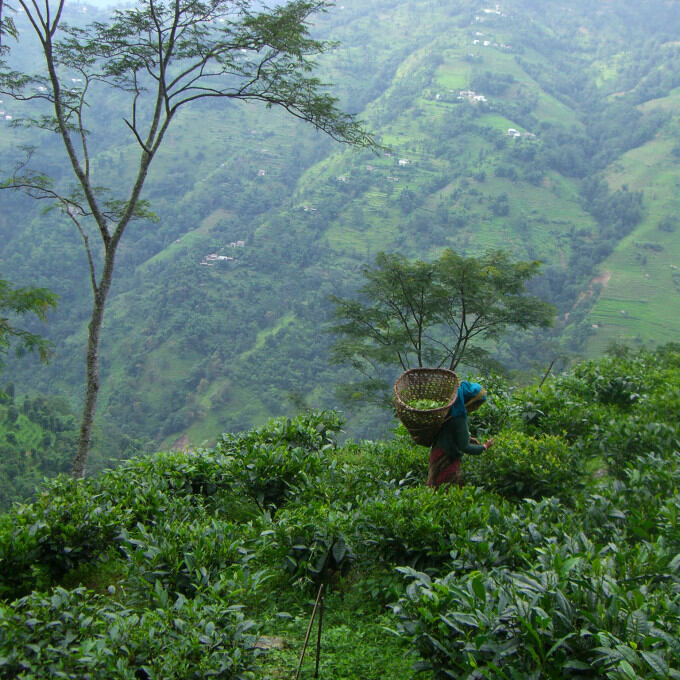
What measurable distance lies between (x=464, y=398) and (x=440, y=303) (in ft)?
27.6

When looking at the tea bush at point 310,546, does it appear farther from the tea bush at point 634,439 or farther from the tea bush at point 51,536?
the tea bush at point 634,439

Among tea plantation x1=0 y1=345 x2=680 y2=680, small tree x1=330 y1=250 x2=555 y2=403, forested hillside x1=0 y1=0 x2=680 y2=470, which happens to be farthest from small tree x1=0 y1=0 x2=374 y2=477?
forested hillside x1=0 y1=0 x2=680 y2=470

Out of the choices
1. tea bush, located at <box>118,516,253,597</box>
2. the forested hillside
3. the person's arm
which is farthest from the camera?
the forested hillside

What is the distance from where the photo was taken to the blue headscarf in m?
4.38

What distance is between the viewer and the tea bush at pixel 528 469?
Answer: 443cm

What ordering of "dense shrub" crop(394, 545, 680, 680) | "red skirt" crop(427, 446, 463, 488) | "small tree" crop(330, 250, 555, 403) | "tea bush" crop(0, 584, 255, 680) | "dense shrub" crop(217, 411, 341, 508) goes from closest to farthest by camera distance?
"dense shrub" crop(394, 545, 680, 680) < "tea bush" crop(0, 584, 255, 680) < "red skirt" crop(427, 446, 463, 488) < "dense shrub" crop(217, 411, 341, 508) < "small tree" crop(330, 250, 555, 403)

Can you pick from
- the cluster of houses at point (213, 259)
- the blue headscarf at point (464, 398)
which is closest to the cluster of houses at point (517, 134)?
the cluster of houses at point (213, 259)

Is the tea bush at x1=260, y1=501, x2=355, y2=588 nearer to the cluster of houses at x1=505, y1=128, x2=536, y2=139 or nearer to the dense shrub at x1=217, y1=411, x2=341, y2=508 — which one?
the dense shrub at x1=217, y1=411, x2=341, y2=508

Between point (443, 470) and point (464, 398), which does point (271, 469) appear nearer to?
point (443, 470)

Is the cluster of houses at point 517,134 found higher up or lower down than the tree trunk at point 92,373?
higher up

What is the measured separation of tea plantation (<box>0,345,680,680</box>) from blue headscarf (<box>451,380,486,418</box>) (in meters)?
0.61

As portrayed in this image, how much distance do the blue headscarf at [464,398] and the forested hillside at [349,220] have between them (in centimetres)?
2809

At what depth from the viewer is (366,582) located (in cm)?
351

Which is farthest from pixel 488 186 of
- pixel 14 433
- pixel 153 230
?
pixel 14 433
